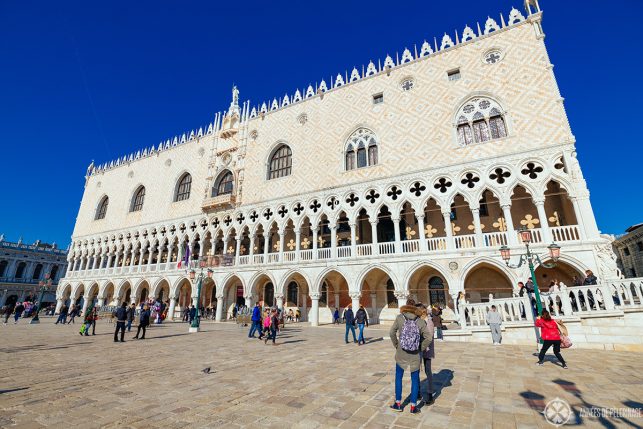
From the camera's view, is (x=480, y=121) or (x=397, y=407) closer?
(x=397, y=407)

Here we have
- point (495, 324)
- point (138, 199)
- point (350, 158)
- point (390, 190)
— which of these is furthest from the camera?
point (138, 199)

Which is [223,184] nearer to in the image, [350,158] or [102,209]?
[350,158]

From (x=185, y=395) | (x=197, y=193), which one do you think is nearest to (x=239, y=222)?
(x=197, y=193)

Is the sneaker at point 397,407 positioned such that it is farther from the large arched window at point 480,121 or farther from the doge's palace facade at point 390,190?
the large arched window at point 480,121

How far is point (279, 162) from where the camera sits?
2184 centimetres

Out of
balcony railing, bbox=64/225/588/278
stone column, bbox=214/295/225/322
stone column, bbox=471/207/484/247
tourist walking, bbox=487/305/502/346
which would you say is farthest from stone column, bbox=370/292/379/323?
stone column, bbox=214/295/225/322

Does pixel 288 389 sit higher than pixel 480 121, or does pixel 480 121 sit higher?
pixel 480 121

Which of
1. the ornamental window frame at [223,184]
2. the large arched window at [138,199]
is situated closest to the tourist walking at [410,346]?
the ornamental window frame at [223,184]

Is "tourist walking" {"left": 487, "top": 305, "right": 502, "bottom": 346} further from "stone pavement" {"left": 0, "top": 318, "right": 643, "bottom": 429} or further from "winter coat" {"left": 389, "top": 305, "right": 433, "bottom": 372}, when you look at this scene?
"winter coat" {"left": 389, "top": 305, "right": 433, "bottom": 372}

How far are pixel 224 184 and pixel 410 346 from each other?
22.9 m

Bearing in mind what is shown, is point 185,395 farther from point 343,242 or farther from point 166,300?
point 166,300

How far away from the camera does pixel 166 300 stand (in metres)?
27.1

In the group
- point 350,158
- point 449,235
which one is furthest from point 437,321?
point 350,158

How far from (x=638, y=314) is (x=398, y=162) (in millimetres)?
11174
